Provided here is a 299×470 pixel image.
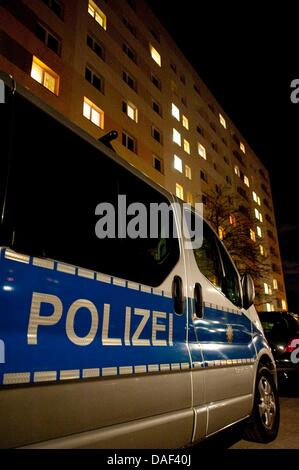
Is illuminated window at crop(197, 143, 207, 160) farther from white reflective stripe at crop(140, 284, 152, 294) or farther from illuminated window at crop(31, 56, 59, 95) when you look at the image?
white reflective stripe at crop(140, 284, 152, 294)

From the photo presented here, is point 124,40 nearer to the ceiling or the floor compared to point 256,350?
nearer to the ceiling

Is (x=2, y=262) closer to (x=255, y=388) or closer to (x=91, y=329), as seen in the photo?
(x=91, y=329)

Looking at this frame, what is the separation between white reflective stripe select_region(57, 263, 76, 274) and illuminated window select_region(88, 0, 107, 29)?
18272 millimetres

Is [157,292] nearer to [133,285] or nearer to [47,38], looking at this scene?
[133,285]

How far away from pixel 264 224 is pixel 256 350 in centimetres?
3711

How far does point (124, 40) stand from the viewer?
60.4 ft

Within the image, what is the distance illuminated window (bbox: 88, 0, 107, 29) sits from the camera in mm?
16258

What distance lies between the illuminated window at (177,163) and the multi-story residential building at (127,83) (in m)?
0.02

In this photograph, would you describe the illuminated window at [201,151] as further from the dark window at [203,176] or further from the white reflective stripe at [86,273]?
the white reflective stripe at [86,273]

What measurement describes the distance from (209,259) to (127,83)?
17278 mm

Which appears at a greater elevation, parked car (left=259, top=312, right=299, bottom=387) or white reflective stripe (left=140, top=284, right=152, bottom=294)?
white reflective stripe (left=140, top=284, right=152, bottom=294)

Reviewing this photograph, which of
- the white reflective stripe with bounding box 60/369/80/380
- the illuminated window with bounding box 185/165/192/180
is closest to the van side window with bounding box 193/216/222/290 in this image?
the white reflective stripe with bounding box 60/369/80/380

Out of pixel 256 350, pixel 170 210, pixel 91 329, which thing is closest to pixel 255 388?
pixel 256 350

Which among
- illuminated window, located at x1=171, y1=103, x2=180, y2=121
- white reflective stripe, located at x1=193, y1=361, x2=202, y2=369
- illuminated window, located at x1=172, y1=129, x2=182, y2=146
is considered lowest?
white reflective stripe, located at x1=193, y1=361, x2=202, y2=369
